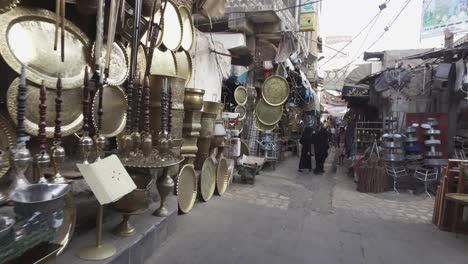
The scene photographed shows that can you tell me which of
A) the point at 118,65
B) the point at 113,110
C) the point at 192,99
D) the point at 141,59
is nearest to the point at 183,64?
the point at 192,99

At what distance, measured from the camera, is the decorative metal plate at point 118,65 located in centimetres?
277

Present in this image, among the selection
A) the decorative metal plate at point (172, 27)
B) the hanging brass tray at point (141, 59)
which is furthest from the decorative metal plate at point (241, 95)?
the hanging brass tray at point (141, 59)

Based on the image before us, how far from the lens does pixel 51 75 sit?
2143 mm

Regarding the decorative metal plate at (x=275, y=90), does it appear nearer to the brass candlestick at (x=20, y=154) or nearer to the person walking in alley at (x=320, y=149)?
the person walking in alley at (x=320, y=149)

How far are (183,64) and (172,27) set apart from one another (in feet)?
1.73

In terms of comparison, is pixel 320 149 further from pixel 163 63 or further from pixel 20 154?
pixel 20 154

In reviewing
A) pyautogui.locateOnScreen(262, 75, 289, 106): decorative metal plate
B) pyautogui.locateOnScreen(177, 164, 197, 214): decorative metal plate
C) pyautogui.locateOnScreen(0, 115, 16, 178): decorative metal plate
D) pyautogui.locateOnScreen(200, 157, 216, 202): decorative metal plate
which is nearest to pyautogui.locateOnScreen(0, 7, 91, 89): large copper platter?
pyautogui.locateOnScreen(0, 115, 16, 178): decorative metal plate

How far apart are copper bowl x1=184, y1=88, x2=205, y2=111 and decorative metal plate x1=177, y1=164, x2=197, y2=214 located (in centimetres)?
74

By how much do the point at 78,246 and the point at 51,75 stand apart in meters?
1.22

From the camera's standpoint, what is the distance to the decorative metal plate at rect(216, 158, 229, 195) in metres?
4.83

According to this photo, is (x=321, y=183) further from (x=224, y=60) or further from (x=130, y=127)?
(x=130, y=127)

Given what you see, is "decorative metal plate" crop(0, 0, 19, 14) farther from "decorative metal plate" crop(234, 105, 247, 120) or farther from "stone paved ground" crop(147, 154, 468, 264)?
"decorative metal plate" crop(234, 105, 247, 120)

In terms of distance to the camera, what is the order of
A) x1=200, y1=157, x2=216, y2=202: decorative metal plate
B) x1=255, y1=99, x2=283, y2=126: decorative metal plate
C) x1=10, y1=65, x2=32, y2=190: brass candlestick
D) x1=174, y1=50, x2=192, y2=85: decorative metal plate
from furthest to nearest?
x1=255, y1=99, x2=283, y2=126: decorative metal plate
x1=200, y1=157, x2=216, y2=202: decorative metal plate
x1=174, y1=50, x2=192, y2=85: decorative metal plate
x1=10, y1=65, x2=32, y2=190: brass candlestick

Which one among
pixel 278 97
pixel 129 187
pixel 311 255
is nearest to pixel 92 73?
pixel 129 187
